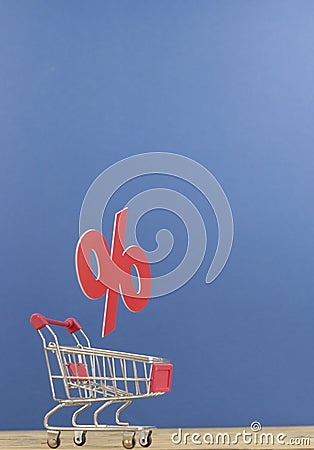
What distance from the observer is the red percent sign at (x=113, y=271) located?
2.91m

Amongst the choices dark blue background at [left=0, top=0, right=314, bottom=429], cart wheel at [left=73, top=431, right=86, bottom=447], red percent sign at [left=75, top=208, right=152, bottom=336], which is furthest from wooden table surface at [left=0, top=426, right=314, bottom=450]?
red percent sign at [left=75, top=208, right=152, bottom=336]

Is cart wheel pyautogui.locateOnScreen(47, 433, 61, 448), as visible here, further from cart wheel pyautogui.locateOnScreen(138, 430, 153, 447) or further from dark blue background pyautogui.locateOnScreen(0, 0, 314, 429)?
dark blue background pyautogui.locateOnScreen(0, 0, 314, 429)

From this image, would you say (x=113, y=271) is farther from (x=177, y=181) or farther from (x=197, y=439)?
(x=197, y=439)

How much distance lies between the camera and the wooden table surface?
2262mm

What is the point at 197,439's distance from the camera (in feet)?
8.04

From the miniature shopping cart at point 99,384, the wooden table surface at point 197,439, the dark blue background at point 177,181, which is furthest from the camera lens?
the dark blue background at point 177,181

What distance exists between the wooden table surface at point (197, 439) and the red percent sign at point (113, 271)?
1.63 feet

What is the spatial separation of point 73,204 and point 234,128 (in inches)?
28.8

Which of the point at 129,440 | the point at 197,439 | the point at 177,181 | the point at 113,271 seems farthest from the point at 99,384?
the point at 177,181

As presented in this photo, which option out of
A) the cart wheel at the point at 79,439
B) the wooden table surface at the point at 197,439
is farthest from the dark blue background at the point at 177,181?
the cart wheel at the point at 79,439

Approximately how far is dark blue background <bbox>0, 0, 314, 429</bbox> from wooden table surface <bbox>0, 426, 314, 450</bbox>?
0.50 ft

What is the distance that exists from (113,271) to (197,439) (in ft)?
2.53

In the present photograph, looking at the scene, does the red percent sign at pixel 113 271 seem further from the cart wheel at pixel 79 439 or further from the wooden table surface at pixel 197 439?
the cart wheel at pixel 79 439

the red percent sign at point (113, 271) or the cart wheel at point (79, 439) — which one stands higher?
the red percent sign at point (113, 271)
